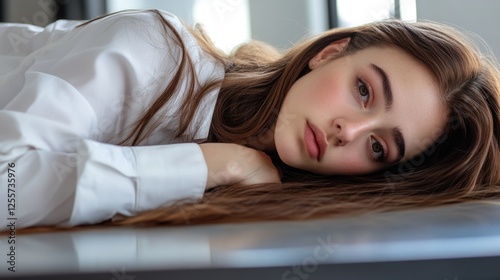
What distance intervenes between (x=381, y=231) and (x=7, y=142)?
45cm

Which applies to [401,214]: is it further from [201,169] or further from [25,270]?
[25,270]

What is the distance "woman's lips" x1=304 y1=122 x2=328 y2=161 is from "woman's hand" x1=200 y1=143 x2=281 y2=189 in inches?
2.7

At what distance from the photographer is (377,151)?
1062mm

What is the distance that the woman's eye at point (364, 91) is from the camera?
1028 millimetres

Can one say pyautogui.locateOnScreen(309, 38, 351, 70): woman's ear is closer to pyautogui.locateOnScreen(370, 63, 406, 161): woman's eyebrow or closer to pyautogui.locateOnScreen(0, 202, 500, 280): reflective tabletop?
pyautogui.locateOnScreen(370, 63, 406, 161): woman's eyebrow

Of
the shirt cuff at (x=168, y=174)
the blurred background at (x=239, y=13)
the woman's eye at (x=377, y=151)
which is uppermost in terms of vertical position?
the shirt cuff at (x=168, y=174)

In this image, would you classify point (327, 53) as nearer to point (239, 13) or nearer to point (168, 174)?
point (168, 174)

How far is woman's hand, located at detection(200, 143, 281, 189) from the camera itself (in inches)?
36.4

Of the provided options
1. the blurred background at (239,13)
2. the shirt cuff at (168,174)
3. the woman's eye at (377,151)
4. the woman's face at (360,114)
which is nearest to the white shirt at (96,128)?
the shirt cuff at (168,174)

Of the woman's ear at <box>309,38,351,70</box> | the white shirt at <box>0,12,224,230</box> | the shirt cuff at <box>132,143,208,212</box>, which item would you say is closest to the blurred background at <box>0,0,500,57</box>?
the woman's ear at <box>309,38,351,70</box>

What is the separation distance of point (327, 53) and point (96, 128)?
43cm

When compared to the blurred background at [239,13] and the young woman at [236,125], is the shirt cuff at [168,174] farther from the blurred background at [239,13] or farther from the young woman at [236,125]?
the blurred background at [239,13]

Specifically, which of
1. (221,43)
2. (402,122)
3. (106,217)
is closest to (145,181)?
(106,217)

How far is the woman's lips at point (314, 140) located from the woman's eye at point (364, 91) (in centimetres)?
9
